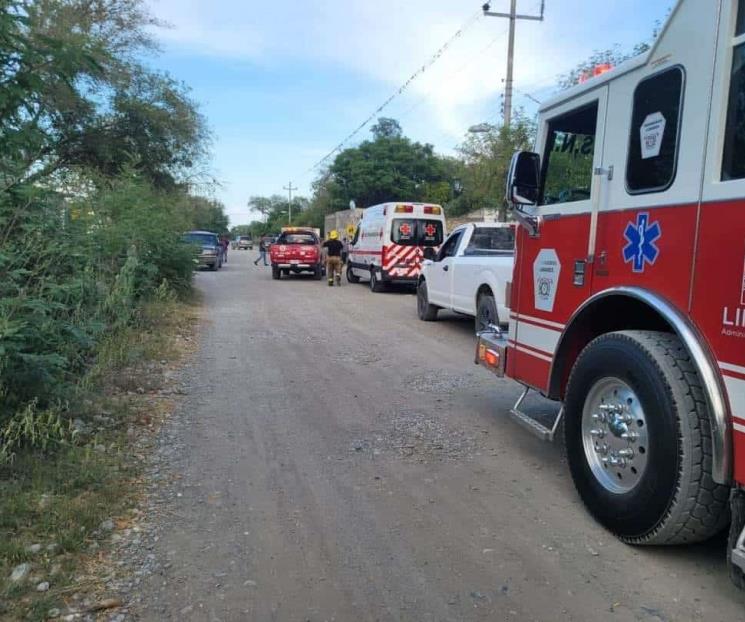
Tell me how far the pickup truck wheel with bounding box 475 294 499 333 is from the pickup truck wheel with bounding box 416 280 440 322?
250 cm

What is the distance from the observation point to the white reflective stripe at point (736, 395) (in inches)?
107

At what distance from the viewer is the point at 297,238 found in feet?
79.4

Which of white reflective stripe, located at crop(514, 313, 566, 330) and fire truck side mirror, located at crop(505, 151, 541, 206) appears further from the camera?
fire truck side mirror, located at crop(505, 151, 541, 206)

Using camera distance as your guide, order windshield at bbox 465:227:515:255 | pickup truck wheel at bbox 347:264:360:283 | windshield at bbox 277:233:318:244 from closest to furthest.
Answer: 1. windshield at bbox 465:227:515:255
2. pickup truck wheel at bbox 347:264:360:283
3. windshield at bbox 277:233:318:244

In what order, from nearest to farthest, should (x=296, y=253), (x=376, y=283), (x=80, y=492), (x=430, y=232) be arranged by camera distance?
(x=80, y=492)
(x=430, y=232)
(x=376, y=283)
(x=296, y=253)

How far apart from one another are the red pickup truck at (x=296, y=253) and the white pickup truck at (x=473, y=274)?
11.3m

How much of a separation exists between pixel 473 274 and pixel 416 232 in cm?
797

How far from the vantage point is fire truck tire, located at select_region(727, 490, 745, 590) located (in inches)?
108

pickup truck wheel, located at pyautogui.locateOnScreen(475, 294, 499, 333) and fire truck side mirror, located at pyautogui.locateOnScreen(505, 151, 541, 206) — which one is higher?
fire truck side mirror, located at pyautogui.locateOnScreen(505, 151, 541, 206)

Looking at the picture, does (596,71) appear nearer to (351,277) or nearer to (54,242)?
(54,242)

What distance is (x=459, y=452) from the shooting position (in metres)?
5.07

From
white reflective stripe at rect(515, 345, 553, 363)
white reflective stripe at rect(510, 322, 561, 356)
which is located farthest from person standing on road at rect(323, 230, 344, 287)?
white reflective stripe at rect(515, 345, 553, 363)

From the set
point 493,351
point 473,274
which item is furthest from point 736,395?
point 473,274

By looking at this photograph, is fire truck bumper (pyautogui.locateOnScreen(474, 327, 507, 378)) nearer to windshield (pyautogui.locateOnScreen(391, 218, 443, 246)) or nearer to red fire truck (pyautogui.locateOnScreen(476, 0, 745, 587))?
red fire truck (pyautogui.locateOnScreen(476, 0, 745, 587))
